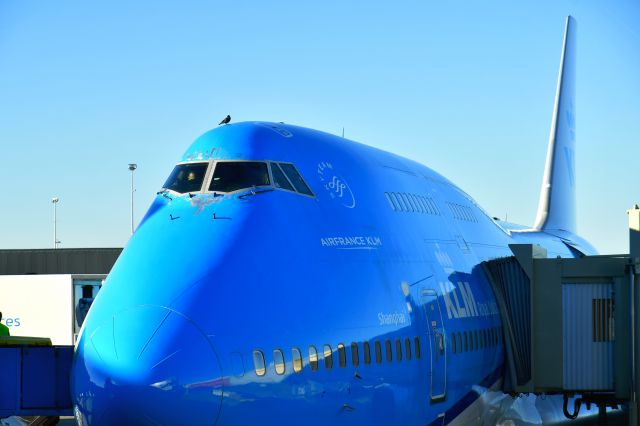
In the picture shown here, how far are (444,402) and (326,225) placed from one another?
3914mm

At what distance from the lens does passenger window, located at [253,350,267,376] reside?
11.7 meters

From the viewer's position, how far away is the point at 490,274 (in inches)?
823

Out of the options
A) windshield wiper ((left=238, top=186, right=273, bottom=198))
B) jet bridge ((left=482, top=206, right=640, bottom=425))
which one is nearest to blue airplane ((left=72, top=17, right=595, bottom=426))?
windshield wiper ((left=238, top=186, right=273, bottom=198))

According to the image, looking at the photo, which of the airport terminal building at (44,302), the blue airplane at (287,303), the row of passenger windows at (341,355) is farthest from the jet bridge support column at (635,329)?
the airport terminal building at (44,302)

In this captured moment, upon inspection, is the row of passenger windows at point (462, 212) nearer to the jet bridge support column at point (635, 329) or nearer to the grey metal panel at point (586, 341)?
the grey metal panel at point (586, 341)

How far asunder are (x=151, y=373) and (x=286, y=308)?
2196mm

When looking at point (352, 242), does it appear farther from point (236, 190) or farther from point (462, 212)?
point (462, 212)

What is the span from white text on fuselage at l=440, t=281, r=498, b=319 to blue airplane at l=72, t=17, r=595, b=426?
5cm

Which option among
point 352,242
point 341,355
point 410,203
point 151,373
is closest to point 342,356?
point 341,355

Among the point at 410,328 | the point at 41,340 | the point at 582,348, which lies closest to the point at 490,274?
the point at 582,348

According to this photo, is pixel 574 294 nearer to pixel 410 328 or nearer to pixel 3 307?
pixel 410 328

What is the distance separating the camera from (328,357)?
1277 centimetres

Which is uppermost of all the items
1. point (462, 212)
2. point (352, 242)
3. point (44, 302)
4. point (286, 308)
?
point (462, 212)

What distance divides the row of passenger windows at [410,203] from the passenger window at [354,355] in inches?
163
